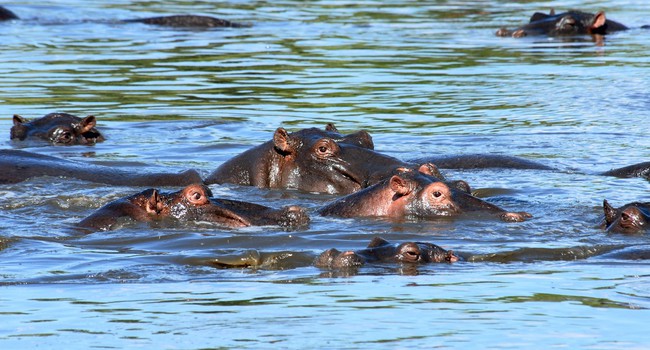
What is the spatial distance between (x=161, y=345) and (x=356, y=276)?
5.71 ft

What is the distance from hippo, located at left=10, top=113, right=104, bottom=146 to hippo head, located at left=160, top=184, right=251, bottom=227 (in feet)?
15.2

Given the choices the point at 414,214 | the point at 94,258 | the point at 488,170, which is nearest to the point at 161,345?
the point at 94,258

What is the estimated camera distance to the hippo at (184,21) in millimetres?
24141

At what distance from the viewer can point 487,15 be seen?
2702 cm

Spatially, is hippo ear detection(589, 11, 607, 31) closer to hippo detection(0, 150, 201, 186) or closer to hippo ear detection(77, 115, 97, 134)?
hippo ear detection(77, 115, 97, 134)

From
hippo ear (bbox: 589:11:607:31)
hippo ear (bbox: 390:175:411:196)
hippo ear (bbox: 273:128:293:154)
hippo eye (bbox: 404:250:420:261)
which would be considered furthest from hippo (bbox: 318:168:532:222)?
hippo ear (bbox: 589:11:607:31)

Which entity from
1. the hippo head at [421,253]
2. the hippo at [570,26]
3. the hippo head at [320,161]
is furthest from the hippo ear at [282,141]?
the hippo at [570,26]

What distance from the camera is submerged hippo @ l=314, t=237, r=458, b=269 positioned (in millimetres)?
7535

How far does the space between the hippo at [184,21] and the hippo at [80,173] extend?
42.9 ft

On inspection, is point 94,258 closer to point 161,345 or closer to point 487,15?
point 161,345

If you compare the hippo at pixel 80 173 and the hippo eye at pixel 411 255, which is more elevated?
the hippo at pixel 80 173

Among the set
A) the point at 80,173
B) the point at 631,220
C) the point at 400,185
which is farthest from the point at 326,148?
the point at 631,220

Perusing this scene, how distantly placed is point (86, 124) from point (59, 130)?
A: 0.39m

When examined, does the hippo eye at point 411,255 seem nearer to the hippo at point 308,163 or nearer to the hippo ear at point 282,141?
the hippo at point 308,163
